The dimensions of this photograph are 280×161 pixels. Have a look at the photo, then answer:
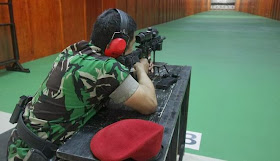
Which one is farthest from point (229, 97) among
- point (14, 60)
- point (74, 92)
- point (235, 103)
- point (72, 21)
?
point (72, 21)

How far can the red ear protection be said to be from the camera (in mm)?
1086

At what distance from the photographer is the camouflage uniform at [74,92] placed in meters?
0.98

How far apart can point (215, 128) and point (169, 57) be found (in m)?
3.11

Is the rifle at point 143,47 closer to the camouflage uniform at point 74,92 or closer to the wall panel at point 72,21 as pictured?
the camouflage uniform at point 74,92

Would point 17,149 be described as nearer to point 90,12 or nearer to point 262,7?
point 90,12

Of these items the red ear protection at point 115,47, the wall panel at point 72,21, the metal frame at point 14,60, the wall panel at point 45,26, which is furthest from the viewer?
the wall panel at point 72,21

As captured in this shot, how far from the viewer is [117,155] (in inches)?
29.9

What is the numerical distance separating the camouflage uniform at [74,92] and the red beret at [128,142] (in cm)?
20

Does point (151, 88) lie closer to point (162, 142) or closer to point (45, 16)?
point (162, 142)

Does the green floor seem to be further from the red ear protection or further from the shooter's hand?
the red ear protection

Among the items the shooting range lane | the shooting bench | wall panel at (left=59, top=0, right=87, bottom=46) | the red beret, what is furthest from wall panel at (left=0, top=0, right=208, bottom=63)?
the red beret

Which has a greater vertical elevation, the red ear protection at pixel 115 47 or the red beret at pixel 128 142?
the red ear protection at pixel 115 47

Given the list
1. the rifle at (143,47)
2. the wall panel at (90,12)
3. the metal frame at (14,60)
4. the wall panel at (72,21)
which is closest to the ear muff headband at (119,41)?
the rifle at (143,47)

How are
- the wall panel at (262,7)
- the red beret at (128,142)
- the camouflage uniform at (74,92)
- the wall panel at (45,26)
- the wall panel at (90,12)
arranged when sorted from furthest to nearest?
1. the wall panel at (262,7)
2. the wall panel at (90,12)
3. the wall panel at (45,26)
4. the camouflage uniform at (74,92)
5. the red beret at (128,142)
